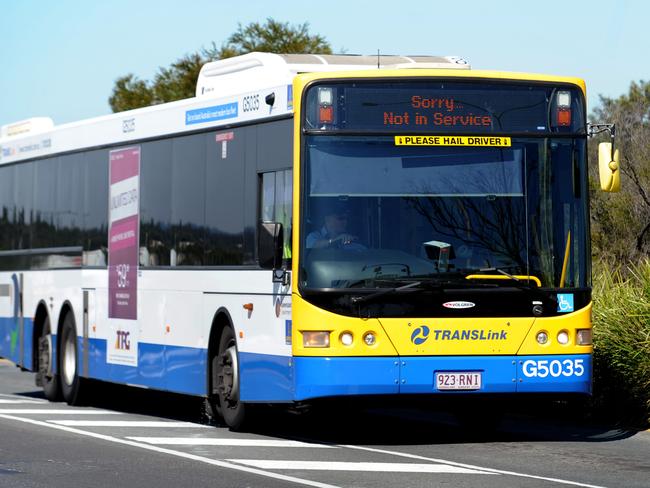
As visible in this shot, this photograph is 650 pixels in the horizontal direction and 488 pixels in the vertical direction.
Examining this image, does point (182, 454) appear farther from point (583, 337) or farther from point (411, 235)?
point (583, 337)

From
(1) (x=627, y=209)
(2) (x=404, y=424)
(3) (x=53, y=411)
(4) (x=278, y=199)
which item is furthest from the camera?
(1) (x=627, y=209)

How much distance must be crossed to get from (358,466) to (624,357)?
4.98 meters

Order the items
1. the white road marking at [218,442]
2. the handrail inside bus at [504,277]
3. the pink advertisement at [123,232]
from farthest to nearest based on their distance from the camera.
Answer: the pink advertisement at [123,232] → the white road marking at [218,442] → the handrail inside bus at [504,277]

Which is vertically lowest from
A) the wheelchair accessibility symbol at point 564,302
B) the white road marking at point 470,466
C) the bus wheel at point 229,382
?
the white road marking at point 470,466

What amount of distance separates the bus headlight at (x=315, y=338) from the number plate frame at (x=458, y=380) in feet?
3.25

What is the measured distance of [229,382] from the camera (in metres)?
15.3

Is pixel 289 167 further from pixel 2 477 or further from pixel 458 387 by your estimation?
pixel 2 477

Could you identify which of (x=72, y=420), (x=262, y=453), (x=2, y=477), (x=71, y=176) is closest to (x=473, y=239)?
(x=262, y=453)

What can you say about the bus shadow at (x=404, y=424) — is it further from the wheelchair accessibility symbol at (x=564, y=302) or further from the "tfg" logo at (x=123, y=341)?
the wheelchair accessibility symbol at (x=564, y=302)

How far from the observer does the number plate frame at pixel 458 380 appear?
13.5 metres

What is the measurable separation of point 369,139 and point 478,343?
1975mm

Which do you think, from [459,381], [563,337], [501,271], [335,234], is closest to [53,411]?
[335,234]

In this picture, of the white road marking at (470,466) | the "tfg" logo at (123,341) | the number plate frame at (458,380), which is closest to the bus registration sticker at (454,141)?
the number plate frame at (458,380)

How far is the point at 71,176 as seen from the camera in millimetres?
20078
